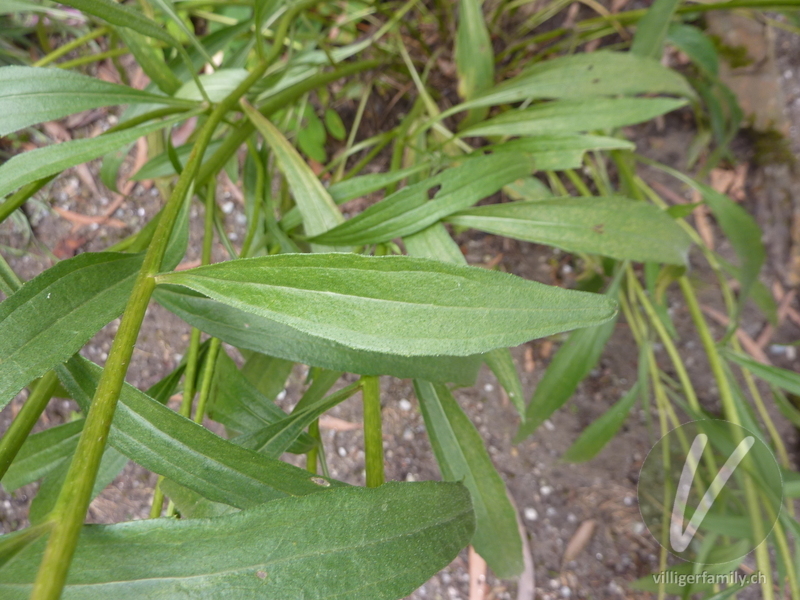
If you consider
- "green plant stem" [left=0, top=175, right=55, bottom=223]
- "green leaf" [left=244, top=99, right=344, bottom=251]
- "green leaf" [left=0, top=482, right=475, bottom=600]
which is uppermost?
"green leaf" [left=244, top=99, right=344, bottom=251]

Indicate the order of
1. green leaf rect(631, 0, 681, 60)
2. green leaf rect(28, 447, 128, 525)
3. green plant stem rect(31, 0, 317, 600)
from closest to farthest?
green plant stem rect(31, 0, 317, 600), green leaf rect(28, 447, 128, 525), green leaf rect(631, 0, 681, 60)

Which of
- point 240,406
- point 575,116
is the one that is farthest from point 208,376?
point 575,116

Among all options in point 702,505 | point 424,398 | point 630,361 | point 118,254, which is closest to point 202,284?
point 118,254

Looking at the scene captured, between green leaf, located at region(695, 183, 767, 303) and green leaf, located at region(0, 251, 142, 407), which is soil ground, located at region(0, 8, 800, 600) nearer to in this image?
green leaf, located at region(695, 183, 767, 303)

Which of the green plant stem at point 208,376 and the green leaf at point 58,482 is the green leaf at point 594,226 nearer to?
the green plant stem at point 208,376

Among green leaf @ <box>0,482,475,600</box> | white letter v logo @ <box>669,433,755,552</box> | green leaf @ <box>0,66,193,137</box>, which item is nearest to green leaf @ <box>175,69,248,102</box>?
green leaf @ <box>0,66,193,137</box>

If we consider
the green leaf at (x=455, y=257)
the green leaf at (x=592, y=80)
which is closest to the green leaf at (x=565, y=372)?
the green leaf at (x=455, y=257)

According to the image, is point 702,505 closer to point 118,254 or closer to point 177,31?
point 118,254
